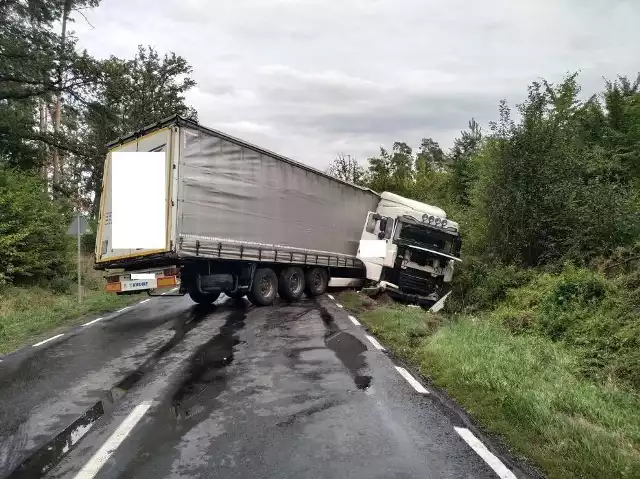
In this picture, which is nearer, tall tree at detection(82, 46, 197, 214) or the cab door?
the cab door

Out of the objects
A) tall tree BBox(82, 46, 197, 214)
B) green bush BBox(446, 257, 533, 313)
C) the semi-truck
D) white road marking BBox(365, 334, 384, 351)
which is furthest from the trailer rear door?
tall tree BBox(82, 46, 197, 214)

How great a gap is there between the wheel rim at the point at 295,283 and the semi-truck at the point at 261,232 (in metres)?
0.05

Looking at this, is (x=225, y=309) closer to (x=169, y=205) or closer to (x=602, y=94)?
(x=169, y=205)

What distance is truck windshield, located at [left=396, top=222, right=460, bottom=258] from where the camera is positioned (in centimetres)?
1770

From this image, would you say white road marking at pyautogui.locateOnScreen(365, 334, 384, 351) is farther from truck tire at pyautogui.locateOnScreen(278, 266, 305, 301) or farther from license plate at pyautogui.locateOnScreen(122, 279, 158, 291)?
truck tire at pyautogui.locateOnScreen(278, 266, 305, 301)

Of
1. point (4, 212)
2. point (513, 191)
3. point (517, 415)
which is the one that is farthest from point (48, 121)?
point (517, 415)

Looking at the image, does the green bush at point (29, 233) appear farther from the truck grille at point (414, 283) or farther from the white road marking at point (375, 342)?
the truck grille at point (414, 283)

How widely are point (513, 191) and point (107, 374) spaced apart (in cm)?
1283

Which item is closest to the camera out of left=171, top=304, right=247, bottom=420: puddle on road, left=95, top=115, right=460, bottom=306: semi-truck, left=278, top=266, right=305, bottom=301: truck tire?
left=171, top=304, right=247, bottom=420: puddle on road

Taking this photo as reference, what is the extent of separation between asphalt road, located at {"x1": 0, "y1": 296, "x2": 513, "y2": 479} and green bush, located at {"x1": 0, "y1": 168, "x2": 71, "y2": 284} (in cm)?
803

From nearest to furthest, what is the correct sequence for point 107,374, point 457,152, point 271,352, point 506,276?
1. point 107,374
2. point 271,352
3. point 506,276
4. point 457,152

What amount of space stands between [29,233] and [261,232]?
26.3 ft

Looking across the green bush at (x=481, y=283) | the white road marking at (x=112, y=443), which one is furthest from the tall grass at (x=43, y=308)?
the green bush at (x=481, y=283)

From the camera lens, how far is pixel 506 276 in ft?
51.9
